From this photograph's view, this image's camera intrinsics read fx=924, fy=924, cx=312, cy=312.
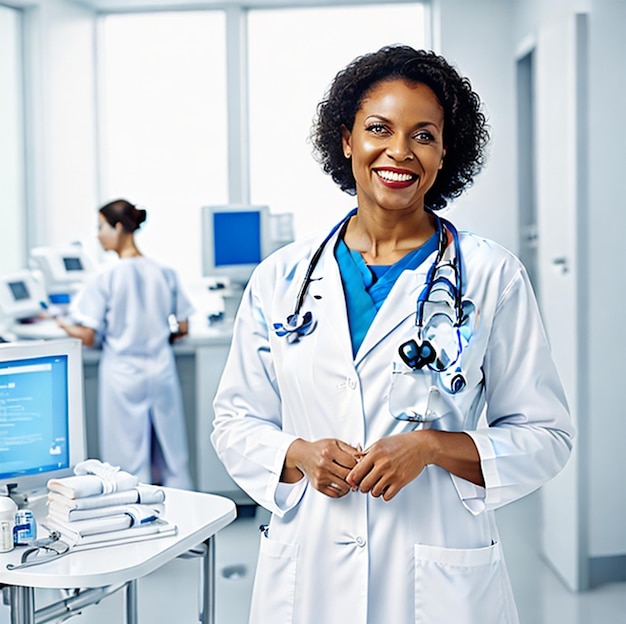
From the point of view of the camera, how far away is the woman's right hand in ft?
4.01

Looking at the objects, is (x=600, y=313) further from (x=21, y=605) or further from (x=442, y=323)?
(x=21, y=605)

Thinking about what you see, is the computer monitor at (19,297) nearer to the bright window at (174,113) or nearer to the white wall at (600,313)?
the bright window at (174,113)

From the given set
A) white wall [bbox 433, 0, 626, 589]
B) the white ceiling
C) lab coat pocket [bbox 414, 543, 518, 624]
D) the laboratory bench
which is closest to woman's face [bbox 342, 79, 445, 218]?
lab coat pocket [bbox 414, 543, 518, 624]

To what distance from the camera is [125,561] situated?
61.3 inches

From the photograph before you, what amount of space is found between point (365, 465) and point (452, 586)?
22cm

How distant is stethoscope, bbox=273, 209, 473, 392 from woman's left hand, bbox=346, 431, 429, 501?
0.10 meters

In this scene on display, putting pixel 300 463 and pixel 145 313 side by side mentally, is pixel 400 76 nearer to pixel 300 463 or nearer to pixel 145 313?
pixel 300 463

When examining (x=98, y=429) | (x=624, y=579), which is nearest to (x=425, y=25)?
(x=98, y=429)

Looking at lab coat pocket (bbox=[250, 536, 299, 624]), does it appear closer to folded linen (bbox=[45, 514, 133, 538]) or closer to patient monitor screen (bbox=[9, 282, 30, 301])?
folded linen (bbox=[45, 514, 133, 538])

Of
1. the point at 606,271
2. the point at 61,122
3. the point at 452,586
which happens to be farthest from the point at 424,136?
the point at 61,122

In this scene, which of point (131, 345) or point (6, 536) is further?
point (131, 345)

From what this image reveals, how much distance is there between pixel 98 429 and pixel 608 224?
2.36 meters

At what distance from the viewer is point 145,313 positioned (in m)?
3.90

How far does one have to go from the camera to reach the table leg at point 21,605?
1534 mm
